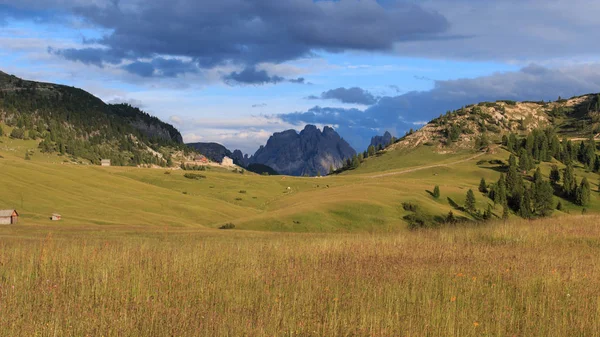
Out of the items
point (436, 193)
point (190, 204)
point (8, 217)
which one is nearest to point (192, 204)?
point (190, 204)

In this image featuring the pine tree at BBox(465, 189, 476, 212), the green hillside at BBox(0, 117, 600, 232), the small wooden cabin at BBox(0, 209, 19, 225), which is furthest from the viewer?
the pine tree at BBox(465, 189, 476, 212)

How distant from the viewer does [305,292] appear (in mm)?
13562

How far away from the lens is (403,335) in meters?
10.3

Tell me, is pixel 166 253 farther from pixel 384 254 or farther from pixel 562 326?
pixel 562 326

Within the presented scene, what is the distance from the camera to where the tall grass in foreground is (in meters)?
10.8

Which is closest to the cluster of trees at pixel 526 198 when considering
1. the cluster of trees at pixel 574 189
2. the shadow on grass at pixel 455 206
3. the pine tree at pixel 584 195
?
the shadow on grass at pixel 455 206

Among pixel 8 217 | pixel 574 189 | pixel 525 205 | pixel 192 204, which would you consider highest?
pixel 574 189

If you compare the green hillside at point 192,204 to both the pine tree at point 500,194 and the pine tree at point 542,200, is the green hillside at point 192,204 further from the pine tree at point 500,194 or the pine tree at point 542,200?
the pine tree at point 542,200

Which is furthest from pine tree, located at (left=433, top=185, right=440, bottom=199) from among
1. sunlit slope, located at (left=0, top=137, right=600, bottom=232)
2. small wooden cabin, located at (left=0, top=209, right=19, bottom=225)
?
small wooden cabin, located at (left=0, top=209, right=19, bottom=225)

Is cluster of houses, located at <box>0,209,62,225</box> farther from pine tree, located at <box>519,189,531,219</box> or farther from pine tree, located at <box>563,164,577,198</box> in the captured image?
pine tree, located at <box>563,164,577,198</box>

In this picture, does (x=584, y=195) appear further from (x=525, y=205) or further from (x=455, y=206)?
(x=455, y=206)

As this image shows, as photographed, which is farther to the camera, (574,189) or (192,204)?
(574,189)

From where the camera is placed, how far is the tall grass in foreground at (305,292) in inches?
424

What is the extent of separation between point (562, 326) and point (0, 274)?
1506 centimetres
